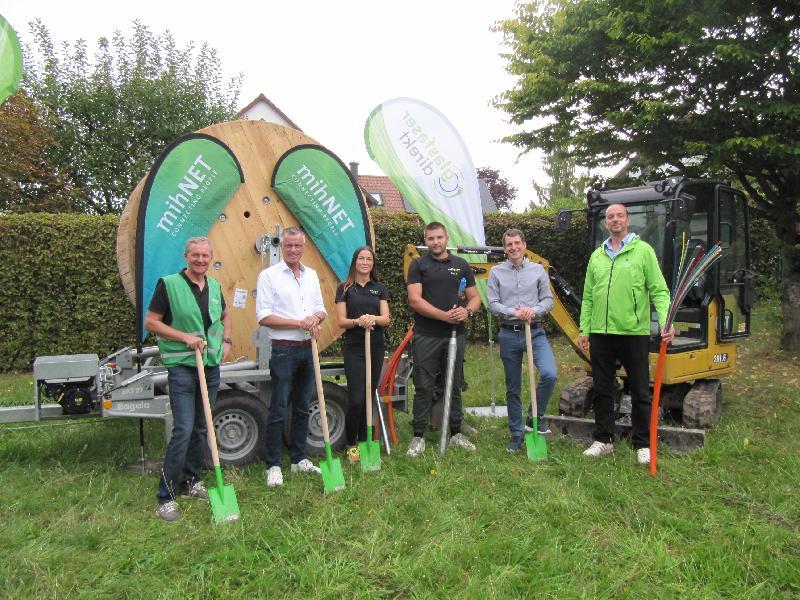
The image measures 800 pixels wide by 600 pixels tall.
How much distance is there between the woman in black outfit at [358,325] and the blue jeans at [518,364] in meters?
1.08

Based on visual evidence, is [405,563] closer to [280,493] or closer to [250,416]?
[280,493]

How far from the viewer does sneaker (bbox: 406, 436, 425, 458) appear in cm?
516

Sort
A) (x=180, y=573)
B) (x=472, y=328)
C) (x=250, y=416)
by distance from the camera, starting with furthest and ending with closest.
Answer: (x=472, y=328), (x=250, y=416), (x=180, y=573)

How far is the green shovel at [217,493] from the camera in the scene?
3805mm

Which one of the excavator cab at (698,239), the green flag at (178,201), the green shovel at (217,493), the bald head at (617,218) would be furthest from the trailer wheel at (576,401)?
the green flag at (178,201)

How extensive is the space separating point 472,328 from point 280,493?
27.0 ft

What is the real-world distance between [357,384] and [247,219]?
1.77 m

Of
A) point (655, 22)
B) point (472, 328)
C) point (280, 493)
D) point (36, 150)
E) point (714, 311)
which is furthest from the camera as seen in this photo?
point (36, 150)

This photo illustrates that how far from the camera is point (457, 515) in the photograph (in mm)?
3826

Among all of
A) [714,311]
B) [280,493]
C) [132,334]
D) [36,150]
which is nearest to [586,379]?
[714,311]

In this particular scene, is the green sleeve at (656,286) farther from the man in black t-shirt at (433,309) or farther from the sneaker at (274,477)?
the sneaker at (274,477)

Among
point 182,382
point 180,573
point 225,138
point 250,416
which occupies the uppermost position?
point 225,138

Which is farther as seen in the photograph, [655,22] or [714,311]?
[655,22]

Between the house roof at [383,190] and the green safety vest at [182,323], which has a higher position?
the house roof at [383,190]
